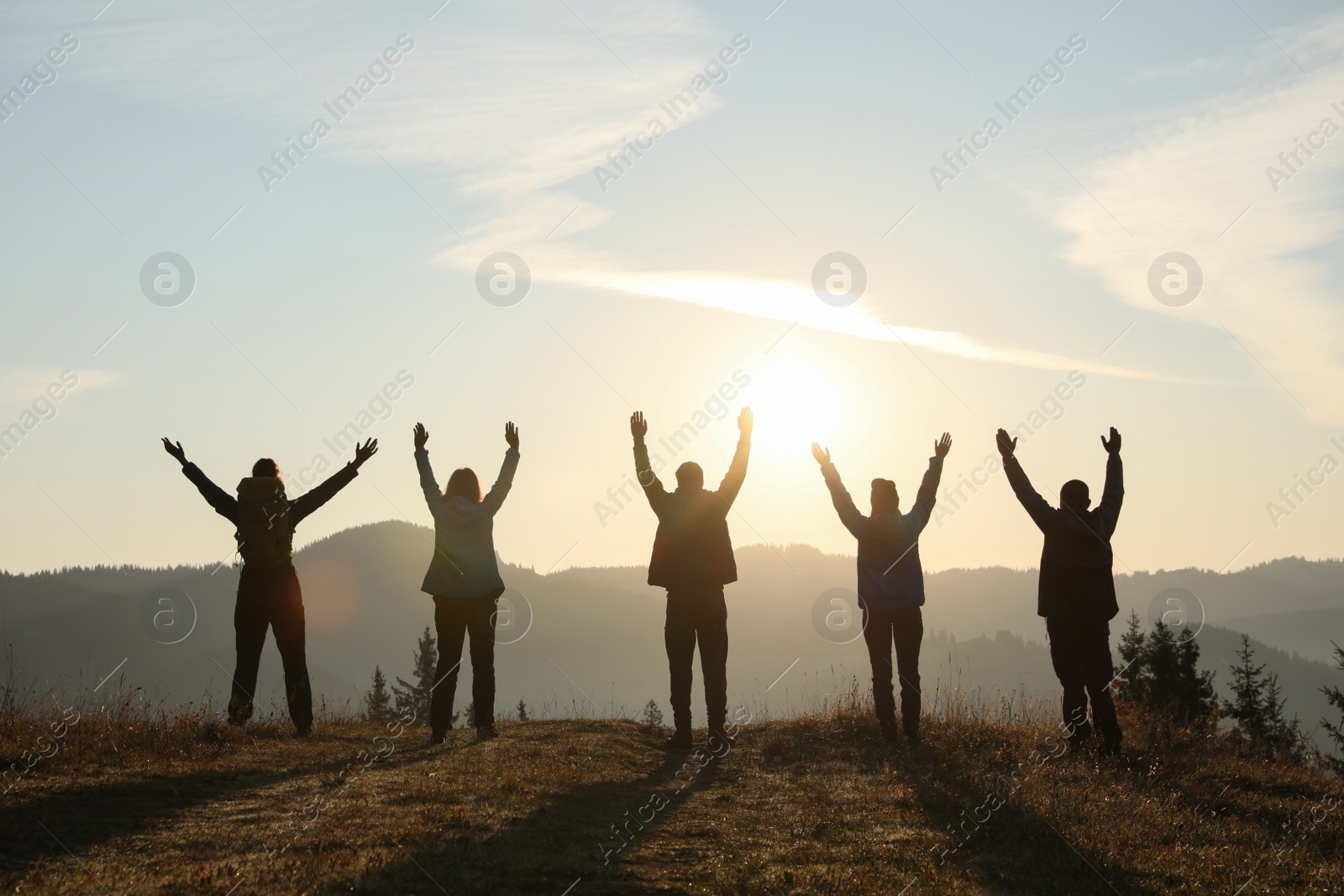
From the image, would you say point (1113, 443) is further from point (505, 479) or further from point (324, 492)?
point (324, 492)

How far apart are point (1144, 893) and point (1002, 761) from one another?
4.56 m

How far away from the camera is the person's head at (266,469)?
1081cm

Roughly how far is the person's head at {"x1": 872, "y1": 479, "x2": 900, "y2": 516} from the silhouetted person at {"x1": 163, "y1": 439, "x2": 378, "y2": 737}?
5.62m

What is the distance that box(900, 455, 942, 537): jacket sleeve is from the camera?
11.1 meters

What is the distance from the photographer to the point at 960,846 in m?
6.69

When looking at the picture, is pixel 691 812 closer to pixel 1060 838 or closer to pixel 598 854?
pixel 598 854

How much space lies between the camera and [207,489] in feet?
35.3

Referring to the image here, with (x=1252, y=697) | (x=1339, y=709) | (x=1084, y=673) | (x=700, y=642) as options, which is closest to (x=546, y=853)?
(x=700, y=642)

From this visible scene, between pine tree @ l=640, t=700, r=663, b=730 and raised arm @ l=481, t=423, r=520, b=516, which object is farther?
pine tree @ l=640, t=700, r=663, b=730

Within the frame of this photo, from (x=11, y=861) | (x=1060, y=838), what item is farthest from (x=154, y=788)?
(x=1060, y=838)

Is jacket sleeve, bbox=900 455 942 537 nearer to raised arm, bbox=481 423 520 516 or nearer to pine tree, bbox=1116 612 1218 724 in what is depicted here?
raised arm, bbox=481 423 520 516

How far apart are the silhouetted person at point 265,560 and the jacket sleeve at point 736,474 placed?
12.6ft

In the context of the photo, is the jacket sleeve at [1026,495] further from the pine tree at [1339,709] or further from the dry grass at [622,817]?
the pine tree at [1339,709]

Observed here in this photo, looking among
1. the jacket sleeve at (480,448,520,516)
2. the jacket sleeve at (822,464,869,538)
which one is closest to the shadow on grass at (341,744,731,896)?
the jacket sleeve at (480,448,520,516)
